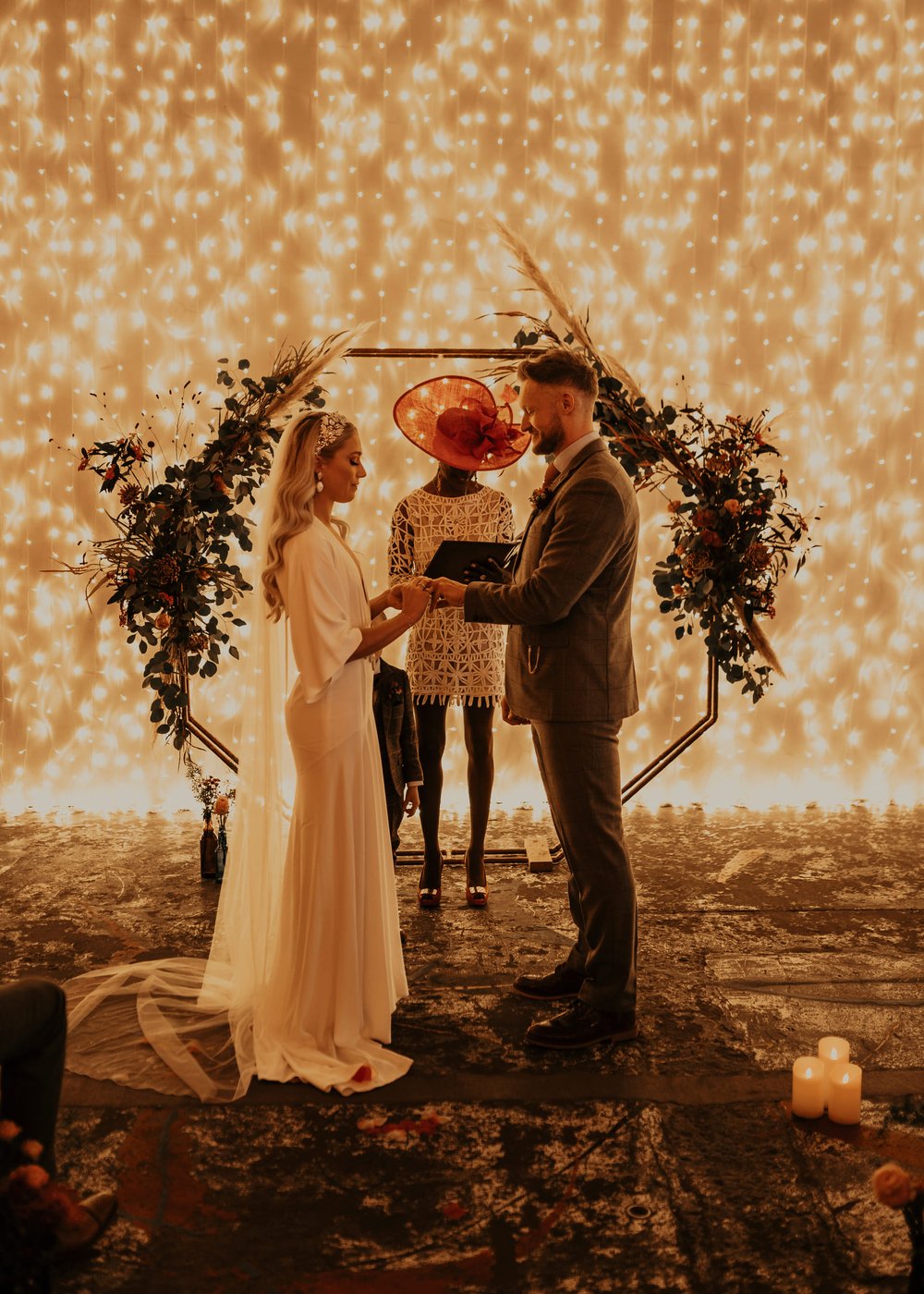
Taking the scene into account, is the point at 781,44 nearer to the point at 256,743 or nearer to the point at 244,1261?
the point at 256,743

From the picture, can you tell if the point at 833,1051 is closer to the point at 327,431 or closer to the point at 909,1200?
the point at 909,1200

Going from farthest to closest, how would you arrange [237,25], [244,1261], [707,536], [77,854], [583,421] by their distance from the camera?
1. [237,25]
2. [77,854]
3. [707,536]
4. [583,421]
5. [244,1261]

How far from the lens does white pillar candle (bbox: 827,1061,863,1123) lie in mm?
2693

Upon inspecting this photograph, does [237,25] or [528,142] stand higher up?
[237,25]

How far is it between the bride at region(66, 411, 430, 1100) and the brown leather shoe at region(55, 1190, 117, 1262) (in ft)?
1.73

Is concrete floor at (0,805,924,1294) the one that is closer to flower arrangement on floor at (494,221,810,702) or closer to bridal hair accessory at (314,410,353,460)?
flower arrangement on floor at (494,221,810,702)

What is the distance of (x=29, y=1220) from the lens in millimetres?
1640

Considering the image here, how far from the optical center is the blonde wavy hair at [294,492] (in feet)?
10.1

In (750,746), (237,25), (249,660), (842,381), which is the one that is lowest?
(750,746)

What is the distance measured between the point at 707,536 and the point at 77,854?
276cm

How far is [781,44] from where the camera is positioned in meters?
5.62

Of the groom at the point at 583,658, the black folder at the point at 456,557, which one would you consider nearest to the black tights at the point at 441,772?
the black folder at the point at 456,557

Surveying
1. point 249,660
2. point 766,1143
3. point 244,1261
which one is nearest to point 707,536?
point 249,660

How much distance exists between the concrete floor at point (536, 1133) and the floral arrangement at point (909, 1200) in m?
0.23
